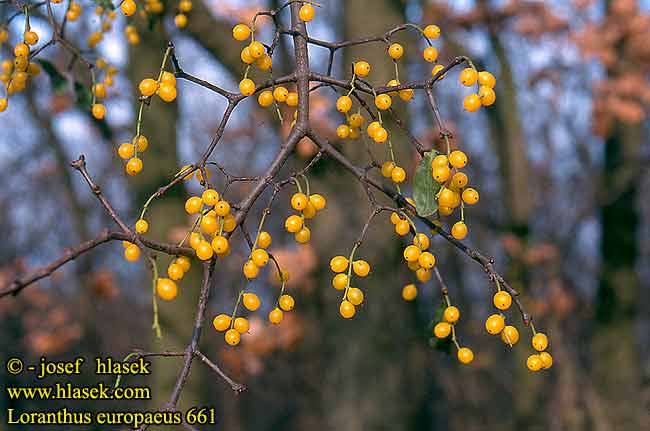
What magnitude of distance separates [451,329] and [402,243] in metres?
2.37

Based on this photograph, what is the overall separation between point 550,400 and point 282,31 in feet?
20.8

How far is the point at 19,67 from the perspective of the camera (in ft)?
3.93

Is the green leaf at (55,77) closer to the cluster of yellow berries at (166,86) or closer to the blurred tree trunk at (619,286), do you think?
the cluster of yellow berries at (166,86)

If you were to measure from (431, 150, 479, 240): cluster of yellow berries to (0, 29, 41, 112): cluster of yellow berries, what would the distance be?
785 mm

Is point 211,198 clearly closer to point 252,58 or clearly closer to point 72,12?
point 252,58

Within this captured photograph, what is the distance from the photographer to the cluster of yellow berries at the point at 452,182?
3.00 ft

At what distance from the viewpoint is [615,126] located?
5887 mm

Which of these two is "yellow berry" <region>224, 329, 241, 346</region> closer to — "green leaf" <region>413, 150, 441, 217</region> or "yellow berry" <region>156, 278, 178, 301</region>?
"yellow berry" <region>156, 278, 178, 301</region>

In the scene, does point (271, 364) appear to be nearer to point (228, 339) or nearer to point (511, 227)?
point (511, 227)

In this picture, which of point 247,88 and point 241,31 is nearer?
point 247,88

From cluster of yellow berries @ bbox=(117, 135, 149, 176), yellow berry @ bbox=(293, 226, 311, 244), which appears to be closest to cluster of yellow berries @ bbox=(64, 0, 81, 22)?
cluster of yellow berries @ bbox=(117, 135, 149, 176)

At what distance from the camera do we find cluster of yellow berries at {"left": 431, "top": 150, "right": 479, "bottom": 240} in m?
0.92

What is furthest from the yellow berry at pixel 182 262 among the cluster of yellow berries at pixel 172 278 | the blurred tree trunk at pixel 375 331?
the blurred tree trunk at pixel 375 331

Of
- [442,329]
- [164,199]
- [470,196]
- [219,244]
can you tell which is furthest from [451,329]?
[164,199]
